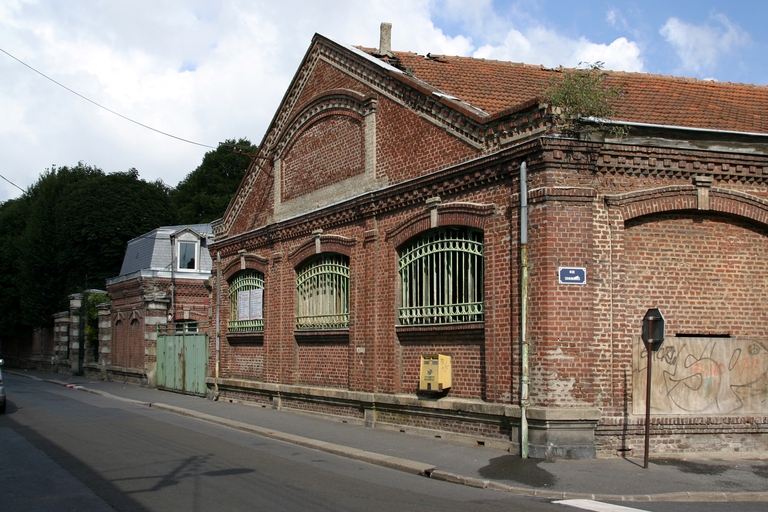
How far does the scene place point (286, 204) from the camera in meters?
20.6

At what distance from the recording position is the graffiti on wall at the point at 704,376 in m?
12.5

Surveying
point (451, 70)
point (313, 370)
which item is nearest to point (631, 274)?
point (451, 70)

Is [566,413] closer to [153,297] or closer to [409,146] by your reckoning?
[409,146]

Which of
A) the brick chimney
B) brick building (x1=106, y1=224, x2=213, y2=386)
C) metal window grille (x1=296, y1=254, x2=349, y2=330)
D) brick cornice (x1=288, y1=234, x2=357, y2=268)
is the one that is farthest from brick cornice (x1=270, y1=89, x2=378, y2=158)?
brick building (x1=106, y1=224, x2=213, y2=386)

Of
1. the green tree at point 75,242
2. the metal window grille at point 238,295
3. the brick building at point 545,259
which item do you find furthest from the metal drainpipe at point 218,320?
the green tree at point 75,242

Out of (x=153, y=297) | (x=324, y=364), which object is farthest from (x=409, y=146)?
(x=153, y=297)

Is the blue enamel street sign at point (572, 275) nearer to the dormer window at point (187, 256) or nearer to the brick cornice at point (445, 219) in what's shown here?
the brick cornice at point (445, 219)

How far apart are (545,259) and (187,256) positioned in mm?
24810

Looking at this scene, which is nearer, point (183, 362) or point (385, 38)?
point (385, 38)

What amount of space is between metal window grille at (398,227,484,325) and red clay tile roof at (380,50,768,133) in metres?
2.56

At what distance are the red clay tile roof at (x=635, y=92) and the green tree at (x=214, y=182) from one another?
38.7 meters

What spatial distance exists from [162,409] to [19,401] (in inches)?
208

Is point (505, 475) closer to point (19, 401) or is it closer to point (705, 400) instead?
point (705, 400)

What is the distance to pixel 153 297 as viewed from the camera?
103 feet
